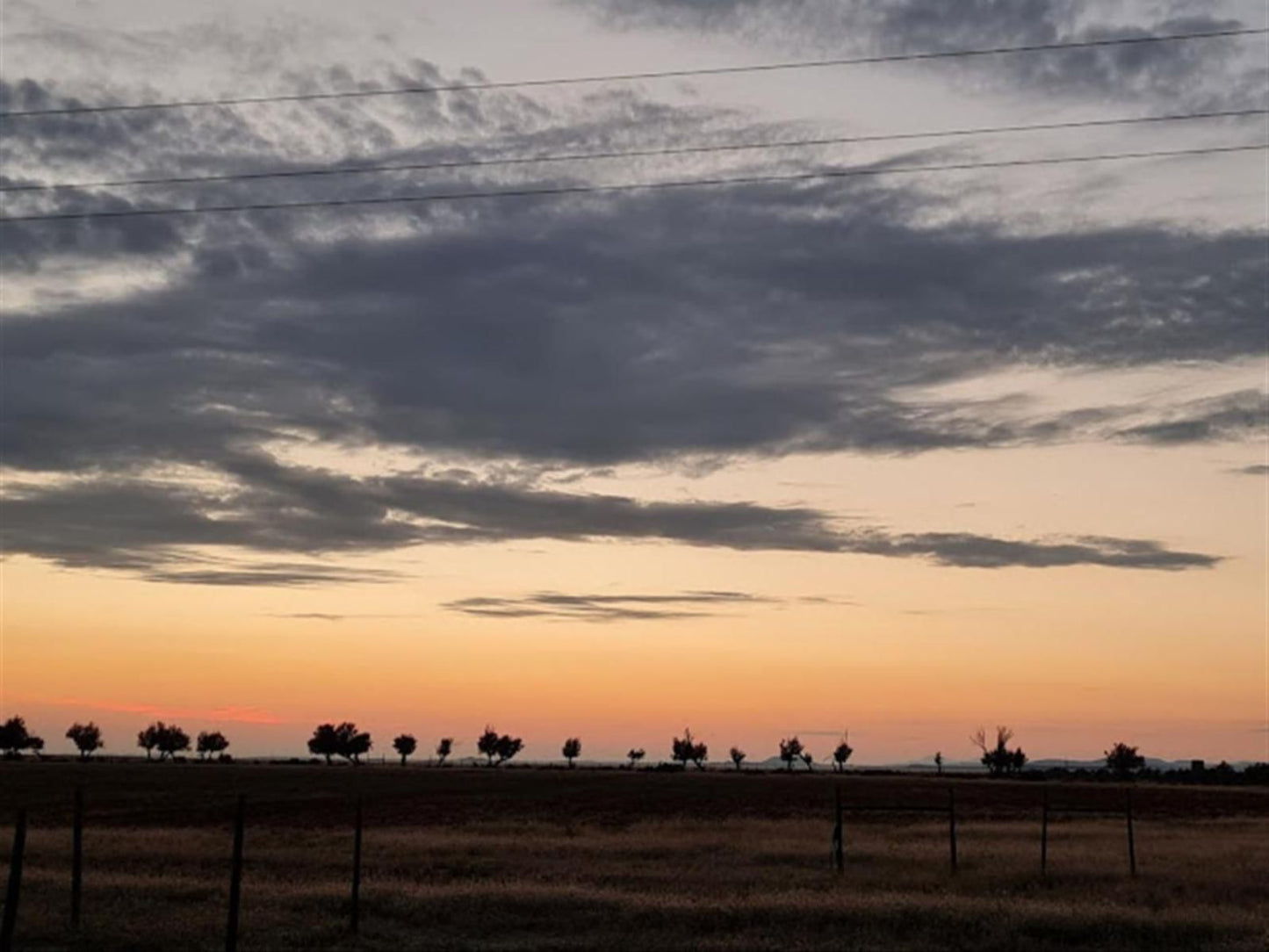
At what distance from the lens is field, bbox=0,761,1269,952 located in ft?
72.3

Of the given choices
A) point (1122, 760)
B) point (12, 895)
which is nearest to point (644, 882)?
point (12, 895)

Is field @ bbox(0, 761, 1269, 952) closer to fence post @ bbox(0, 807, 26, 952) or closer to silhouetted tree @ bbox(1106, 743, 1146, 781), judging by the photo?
fence post @ bbox(0, 807, 26, 952)

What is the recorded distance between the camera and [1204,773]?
548 ft

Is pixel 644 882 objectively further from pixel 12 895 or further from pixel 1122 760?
pixel 1122 760

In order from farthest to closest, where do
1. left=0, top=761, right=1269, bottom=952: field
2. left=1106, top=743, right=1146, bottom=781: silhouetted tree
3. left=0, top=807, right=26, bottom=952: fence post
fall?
left=1106, top=743, right=1146, bottom=781: silhouetted tree → left=0, top=761, right=1269, bottom=952: field → left=0, top=807, right=26, bottom=952: fence post

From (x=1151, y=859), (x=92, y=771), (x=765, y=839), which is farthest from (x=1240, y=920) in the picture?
(x=92, y=771)

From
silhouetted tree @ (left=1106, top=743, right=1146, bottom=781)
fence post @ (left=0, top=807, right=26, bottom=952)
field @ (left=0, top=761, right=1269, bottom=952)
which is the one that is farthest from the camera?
silhouetted tree @ (left=1106, top=743, right=1146, bottom=781)

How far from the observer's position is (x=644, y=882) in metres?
29.5

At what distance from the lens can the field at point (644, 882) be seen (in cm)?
2205

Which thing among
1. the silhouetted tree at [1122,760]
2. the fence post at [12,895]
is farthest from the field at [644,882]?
the silhouetted tree at [1122,760]

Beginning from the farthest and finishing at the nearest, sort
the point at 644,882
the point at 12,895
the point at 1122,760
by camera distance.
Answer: the point at 1122,760, the point at 644,882, the point at 12,895

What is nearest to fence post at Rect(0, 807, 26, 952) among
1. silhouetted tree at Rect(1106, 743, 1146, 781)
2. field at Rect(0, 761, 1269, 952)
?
field at Rect(0, 761, 1269, 952)

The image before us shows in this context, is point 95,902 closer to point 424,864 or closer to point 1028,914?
point 424,864

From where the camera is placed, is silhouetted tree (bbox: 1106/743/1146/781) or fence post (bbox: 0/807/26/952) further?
silhouetted tree (bbox: 1106/743/1146/781)
